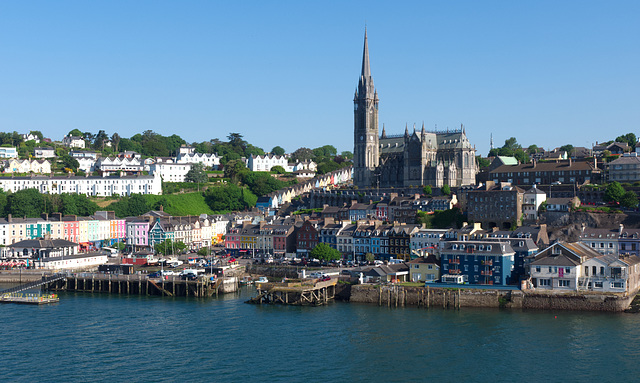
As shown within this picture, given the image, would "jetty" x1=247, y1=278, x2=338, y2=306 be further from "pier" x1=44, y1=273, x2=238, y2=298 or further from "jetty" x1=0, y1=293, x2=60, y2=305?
"jetty" x1=0, y1=293, x2=60, y2=305

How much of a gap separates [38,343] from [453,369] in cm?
2367

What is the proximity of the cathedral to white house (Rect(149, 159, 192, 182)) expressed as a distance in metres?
31.9

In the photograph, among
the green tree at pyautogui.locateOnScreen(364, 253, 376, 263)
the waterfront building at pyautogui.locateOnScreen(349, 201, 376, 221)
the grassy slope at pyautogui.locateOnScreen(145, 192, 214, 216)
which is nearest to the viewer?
the green tree at pyautogui.locateOnScreen(364, 253, 376, 263)

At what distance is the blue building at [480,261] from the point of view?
5400 cm

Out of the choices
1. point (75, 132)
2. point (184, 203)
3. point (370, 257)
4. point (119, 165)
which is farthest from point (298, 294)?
point (75, 132)

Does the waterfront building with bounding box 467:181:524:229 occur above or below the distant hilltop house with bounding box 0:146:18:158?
below

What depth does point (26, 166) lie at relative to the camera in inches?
5032

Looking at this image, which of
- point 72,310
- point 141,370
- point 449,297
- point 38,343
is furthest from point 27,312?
point 449,297

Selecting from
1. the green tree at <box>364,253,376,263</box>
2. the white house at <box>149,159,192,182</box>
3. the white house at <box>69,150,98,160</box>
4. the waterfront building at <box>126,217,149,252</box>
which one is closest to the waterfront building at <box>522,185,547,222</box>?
the green tree at <box>364,253,376,263</box>

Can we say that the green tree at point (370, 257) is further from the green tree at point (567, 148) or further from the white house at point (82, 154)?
the white house at point (82, 154)

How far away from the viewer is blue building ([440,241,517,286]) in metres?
54.0

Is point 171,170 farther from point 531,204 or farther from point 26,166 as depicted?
point 531,204

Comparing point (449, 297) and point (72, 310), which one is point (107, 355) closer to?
point (72, 310)

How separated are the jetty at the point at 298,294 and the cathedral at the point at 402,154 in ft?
156
